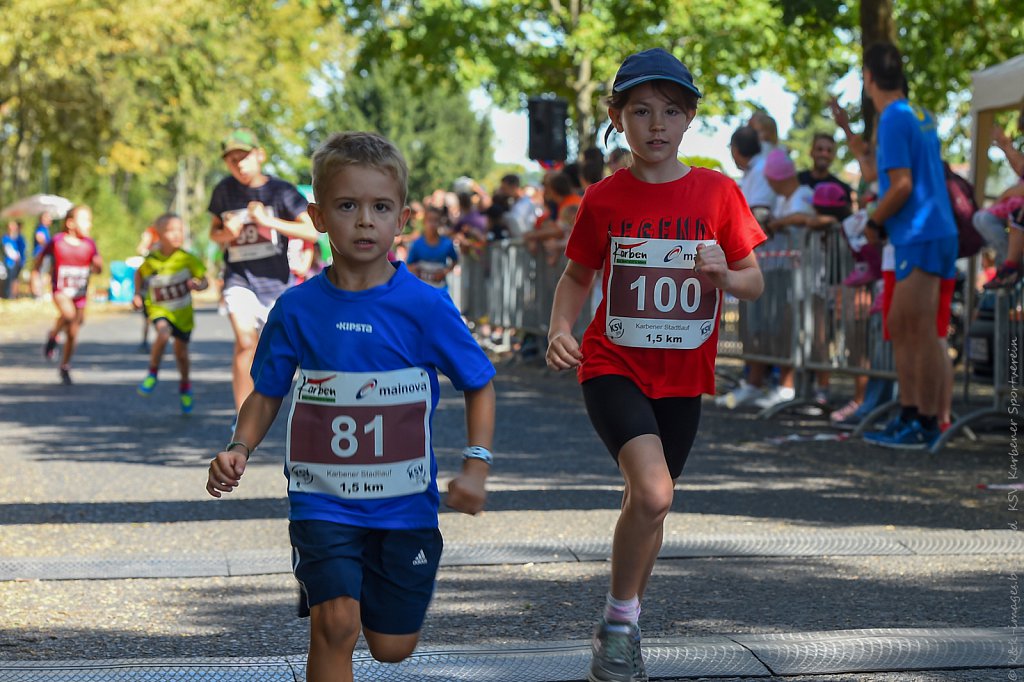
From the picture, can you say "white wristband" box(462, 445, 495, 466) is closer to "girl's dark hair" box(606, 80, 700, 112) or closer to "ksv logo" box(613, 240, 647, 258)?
"ksv logo" box(613, 240, 647, 258)

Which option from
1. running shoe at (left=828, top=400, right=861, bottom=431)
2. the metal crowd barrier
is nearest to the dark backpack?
the metal crowd barrier

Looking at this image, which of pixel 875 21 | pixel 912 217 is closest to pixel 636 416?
pixel 912 217

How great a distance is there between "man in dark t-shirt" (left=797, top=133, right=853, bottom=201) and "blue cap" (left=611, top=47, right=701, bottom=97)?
25.4 ft

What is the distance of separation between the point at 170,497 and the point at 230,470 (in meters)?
4.63

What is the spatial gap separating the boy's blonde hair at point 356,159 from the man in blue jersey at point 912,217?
6017 mm

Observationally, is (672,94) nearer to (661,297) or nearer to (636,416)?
(661,297)

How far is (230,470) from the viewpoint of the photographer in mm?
3527

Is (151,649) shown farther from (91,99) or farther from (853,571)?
(91,99)

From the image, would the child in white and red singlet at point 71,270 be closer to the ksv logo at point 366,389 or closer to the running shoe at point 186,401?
the running shoe at point 186,401

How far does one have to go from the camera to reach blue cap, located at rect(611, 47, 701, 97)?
442 cm

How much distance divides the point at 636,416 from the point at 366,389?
1.04 m

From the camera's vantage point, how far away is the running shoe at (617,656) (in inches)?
164

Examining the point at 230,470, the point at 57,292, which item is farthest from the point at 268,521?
the point at 57,292

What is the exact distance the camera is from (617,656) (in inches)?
165
